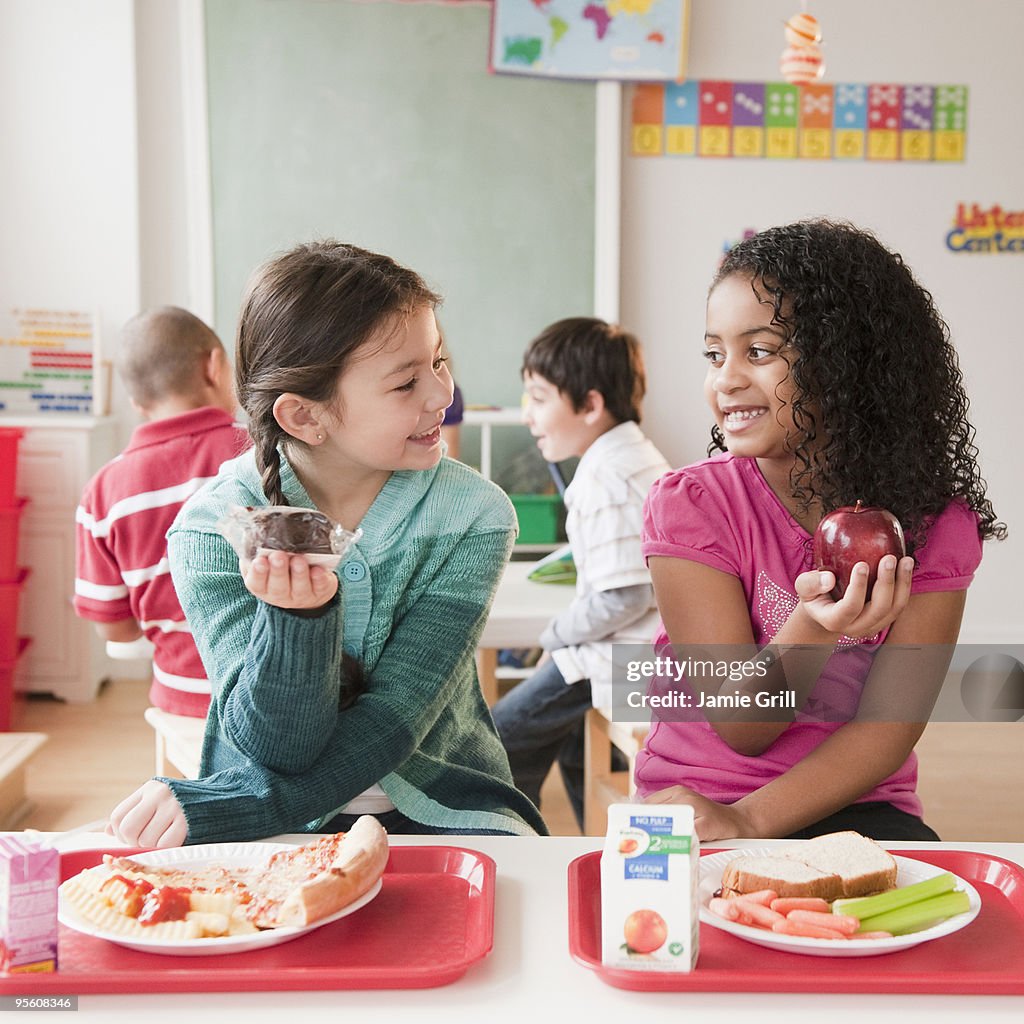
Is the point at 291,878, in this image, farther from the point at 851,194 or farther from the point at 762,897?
the point at 851,194

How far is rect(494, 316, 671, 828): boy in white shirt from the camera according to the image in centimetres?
238

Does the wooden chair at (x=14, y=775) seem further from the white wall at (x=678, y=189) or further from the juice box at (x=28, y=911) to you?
the juice box at (x=28, y=911)

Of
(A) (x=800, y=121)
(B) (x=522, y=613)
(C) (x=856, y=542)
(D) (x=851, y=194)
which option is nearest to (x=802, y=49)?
(A) (x=800, y=121)

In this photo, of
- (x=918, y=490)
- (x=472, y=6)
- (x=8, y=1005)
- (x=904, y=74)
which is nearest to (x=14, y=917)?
(x=8, y=1005)

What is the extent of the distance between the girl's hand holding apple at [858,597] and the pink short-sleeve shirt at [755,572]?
5.6 inches

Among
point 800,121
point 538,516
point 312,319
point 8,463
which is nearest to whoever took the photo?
point 312,319

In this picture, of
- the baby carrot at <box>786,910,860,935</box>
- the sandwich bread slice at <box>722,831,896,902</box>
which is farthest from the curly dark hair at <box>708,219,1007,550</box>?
the baby carrot at <box>786,910,860,935</box>

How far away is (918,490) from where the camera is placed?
143 cm

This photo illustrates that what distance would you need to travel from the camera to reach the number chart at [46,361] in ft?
13.3

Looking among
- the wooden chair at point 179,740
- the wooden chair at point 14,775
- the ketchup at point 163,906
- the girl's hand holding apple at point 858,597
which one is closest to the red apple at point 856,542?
the girl's hand holding apple at point 858,597

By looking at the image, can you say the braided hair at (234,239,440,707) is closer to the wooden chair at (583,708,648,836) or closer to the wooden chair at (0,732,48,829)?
the wooden chair at (583,708,648,836)

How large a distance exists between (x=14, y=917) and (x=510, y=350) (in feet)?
11.4

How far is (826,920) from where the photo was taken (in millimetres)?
929

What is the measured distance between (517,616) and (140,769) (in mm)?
1429
